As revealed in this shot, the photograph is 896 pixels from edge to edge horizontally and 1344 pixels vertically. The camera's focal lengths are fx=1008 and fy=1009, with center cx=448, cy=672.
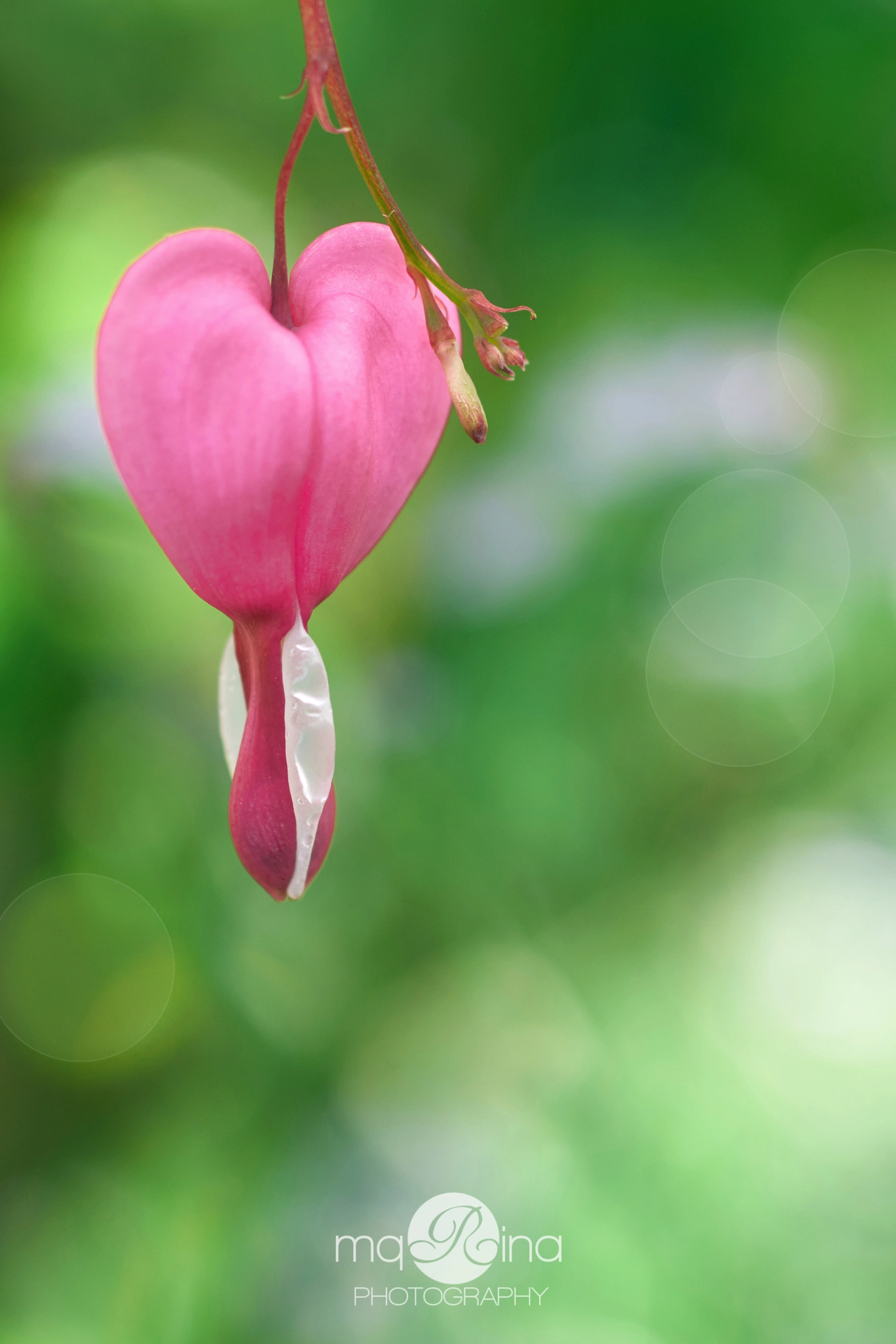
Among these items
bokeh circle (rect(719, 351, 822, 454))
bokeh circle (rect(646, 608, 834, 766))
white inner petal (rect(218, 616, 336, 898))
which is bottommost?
white inner petal (rect(218, 616, 336, 898))

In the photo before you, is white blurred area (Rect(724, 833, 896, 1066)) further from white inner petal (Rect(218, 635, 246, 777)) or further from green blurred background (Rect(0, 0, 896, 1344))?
white inner petal (Rect(218, 635, 246, 777))

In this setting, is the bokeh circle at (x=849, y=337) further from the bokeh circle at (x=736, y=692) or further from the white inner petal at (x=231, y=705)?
the white inner petal at (x=231, y=705)

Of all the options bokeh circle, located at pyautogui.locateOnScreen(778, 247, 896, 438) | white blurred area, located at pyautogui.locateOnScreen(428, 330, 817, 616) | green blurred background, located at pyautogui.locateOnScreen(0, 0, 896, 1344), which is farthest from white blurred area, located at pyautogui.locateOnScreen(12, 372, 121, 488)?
bokeh circle, located at pyautogui.locateOnScreen(778, 247, 896, 438)

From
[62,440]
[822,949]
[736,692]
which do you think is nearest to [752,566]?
[736,692]

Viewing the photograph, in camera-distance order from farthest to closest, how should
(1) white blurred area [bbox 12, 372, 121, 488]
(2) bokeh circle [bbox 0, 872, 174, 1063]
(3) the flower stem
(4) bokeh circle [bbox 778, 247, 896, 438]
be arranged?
1. (4) bokeh circle [bbox 778, 247, 896, 438]
2. (2) bokeh circle [bbox 0, 872, 174, 1063]
3. (1) white blurred area [bbox 12, 372, 121, 488]
4. (3) the flower stem

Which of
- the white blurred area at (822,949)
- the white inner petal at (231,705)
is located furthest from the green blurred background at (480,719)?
the white inner petal at (231,705)

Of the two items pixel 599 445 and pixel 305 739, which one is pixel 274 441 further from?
pixel 599 445
